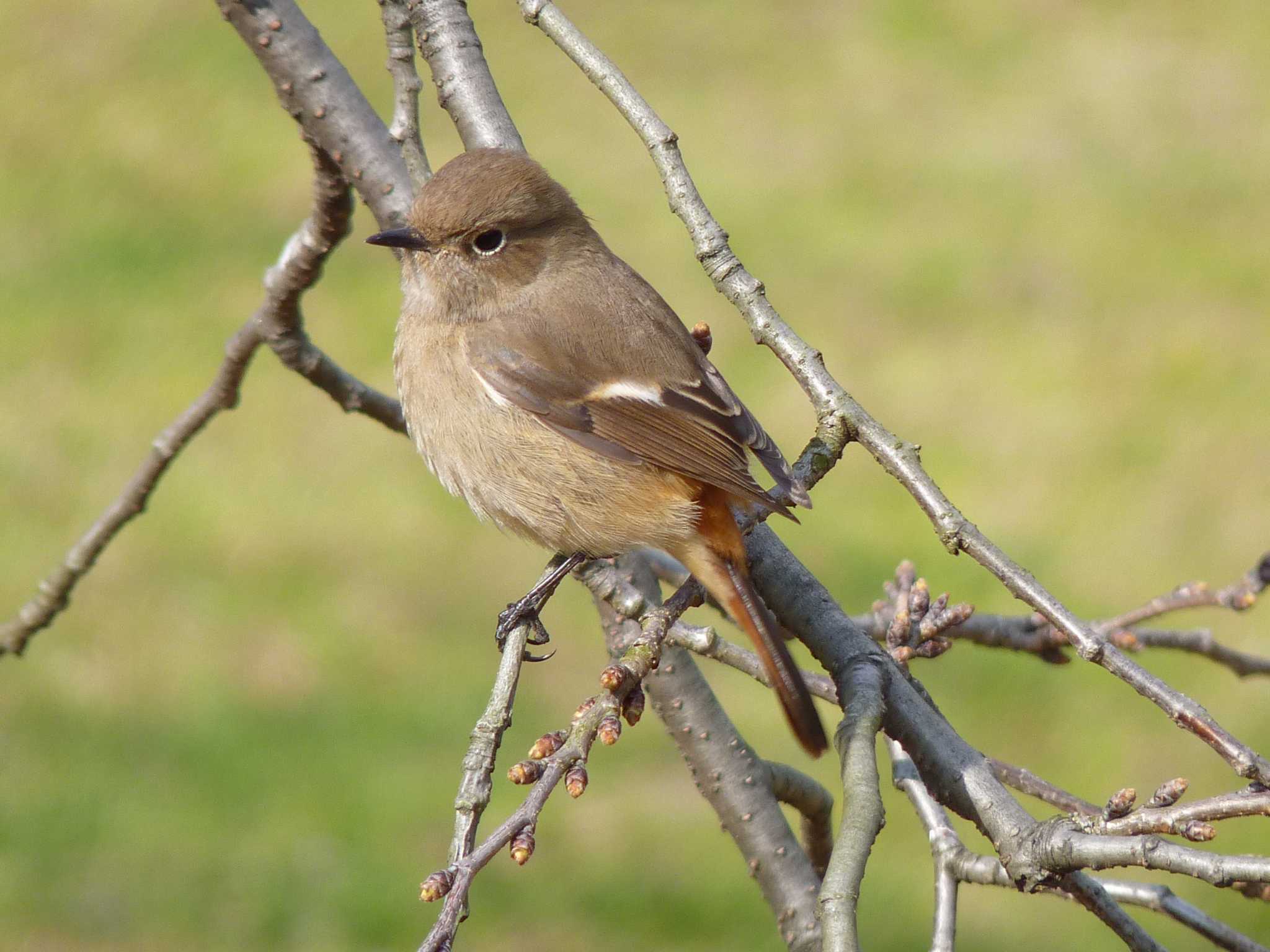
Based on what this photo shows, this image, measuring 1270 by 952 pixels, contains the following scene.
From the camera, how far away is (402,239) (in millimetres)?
3312

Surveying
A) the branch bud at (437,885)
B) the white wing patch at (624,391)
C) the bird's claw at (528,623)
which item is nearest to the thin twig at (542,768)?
the branch bud at (437,885)

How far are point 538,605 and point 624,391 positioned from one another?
27.7 inches

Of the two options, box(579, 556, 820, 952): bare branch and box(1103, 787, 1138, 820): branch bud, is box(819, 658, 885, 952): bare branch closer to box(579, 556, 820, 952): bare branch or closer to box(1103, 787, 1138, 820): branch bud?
box(1103, 787, 1138, 820): branch bud

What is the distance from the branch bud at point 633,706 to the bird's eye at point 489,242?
1.58 m

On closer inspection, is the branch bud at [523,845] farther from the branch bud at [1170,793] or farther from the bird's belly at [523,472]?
the bird's belly at [523,472]

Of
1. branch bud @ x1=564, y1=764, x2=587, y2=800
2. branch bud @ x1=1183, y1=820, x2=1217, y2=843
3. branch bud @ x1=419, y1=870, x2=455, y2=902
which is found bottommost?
branch bud @ x1=419, y1=870, x2=455, y2=902

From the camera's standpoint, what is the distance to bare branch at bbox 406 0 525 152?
127 inches

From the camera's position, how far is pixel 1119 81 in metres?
10.3

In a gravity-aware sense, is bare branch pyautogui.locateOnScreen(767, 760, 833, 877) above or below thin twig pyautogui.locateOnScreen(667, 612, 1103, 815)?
above

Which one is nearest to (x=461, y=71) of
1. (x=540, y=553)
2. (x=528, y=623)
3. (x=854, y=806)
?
(x=528, y=623)

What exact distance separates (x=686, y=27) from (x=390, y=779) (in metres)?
7.18

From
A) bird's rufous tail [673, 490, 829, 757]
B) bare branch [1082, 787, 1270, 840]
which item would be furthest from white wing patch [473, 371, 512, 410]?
bare branch [1082, 787, 1270, 840]

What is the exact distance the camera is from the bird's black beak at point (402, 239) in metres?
3.25

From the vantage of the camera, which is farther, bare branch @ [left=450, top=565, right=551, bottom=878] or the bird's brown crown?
the bird's brown crown
